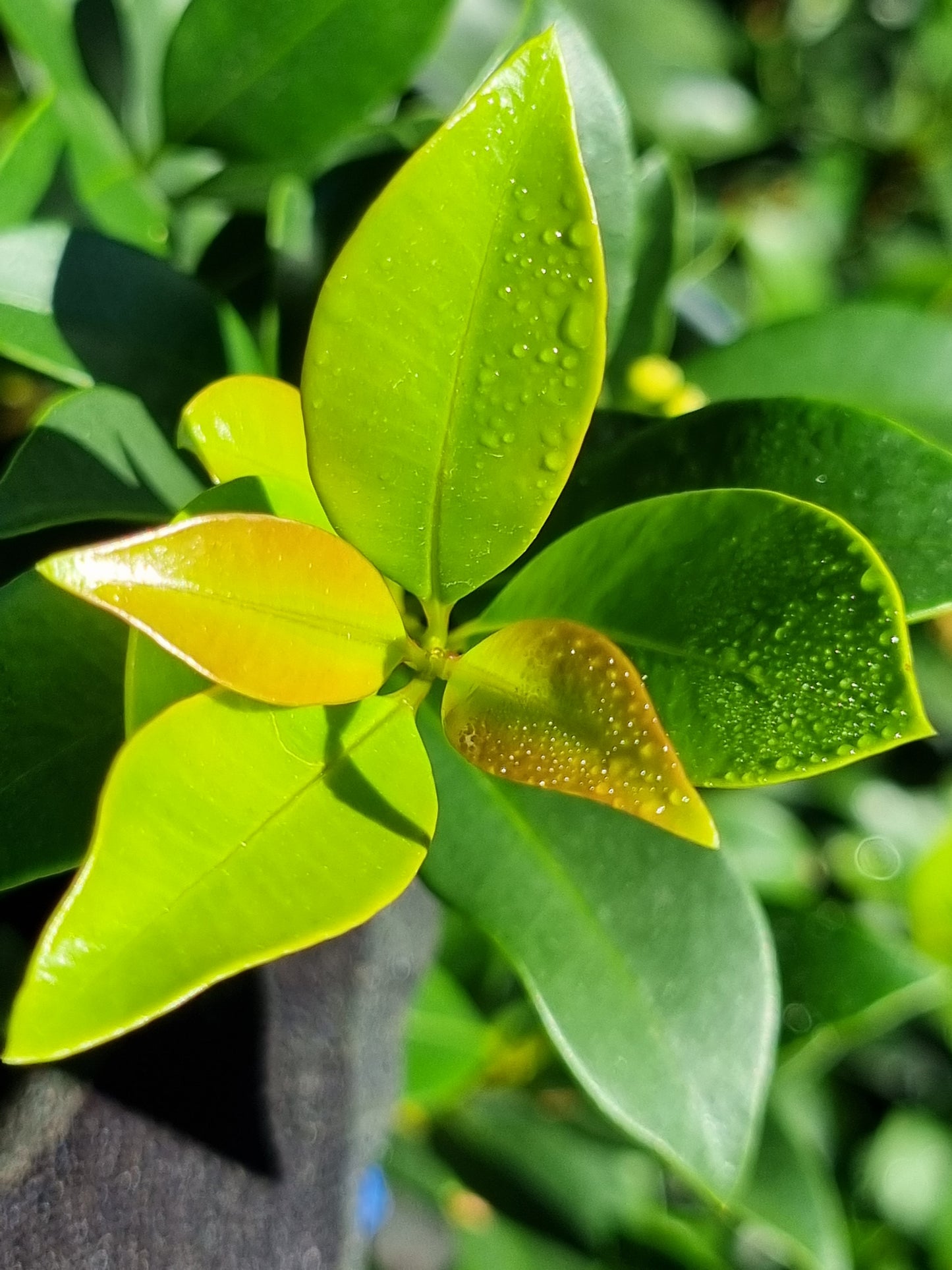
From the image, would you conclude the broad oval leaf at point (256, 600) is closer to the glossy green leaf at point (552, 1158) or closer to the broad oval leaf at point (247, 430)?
the broad oval leaf at point (247, 430)

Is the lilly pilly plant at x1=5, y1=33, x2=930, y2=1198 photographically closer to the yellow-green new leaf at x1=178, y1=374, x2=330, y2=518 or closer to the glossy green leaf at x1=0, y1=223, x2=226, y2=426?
the yellow-green new leaf at x1=178, y1=374, x2=330, y2=518

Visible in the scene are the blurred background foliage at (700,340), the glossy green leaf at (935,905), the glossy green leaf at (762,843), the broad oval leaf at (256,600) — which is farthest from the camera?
the glossy green leaf at (762,843)

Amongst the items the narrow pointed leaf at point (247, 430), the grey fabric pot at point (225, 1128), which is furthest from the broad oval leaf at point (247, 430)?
the grey fabric pot at point (225, 1128)

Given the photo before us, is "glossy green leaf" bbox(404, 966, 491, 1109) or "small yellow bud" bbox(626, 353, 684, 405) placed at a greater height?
"small yellow bud" bbox(626, 353, 684, 405)

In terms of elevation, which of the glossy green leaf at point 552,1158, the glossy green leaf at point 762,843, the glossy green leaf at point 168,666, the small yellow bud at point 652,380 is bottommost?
the glossy green leaf at point 552,1158

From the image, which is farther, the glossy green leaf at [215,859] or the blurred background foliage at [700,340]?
the blurred background foliage at [700,340]

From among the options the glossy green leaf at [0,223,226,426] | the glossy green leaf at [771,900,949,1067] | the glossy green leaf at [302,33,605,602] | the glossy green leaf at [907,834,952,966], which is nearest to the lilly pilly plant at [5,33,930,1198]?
the glossy green leaf at [302,33,605,602]

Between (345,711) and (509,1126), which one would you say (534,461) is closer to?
(345,711)
